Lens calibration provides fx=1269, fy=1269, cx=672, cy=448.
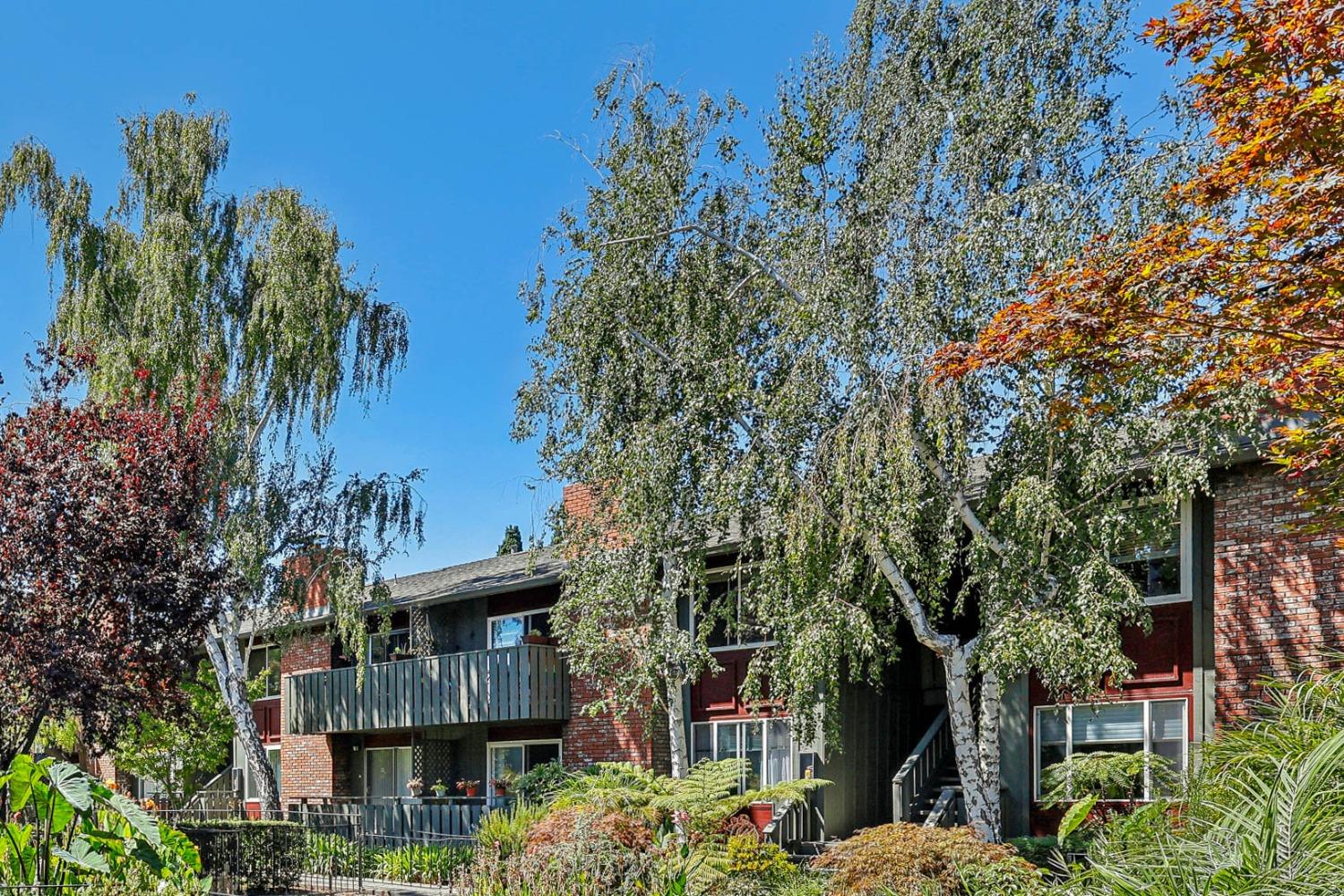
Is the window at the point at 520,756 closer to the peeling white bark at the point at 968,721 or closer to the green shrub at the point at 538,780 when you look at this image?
the green shrub at the point at 538,780

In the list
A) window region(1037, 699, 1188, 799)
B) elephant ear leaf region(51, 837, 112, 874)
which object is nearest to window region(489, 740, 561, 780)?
window region(1037, 699, 1188, 799)

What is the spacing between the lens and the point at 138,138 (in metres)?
25.4

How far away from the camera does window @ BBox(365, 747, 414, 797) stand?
29141mm

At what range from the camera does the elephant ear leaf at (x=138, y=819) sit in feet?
33.0

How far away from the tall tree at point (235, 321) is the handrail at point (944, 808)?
1125 cm

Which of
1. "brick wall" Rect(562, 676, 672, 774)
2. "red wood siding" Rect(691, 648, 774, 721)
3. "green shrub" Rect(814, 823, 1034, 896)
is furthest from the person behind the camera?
"brick wall" Rect(562, 676, 672, 774)

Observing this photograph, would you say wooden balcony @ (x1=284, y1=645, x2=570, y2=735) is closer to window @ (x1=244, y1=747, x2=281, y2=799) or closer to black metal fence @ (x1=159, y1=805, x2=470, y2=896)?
window @ (x1=244, y1=747, x2=281, y2=799)

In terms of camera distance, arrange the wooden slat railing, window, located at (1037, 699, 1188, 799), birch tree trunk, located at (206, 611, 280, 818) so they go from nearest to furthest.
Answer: window, located at (1037, 699, 1188, 799), the wooden slat railing, birch tree trunk, located at (206, 611, 280, 818)

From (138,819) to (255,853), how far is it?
6.94 m

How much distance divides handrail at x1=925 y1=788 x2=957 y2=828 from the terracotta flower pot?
2.49 meters

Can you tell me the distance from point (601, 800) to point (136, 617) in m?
6.64

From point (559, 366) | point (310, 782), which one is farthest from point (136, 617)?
point (310, 782)

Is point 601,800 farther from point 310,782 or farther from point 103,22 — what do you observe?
point 310,782

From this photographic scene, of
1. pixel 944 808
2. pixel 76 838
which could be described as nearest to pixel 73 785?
pixel 76 838
